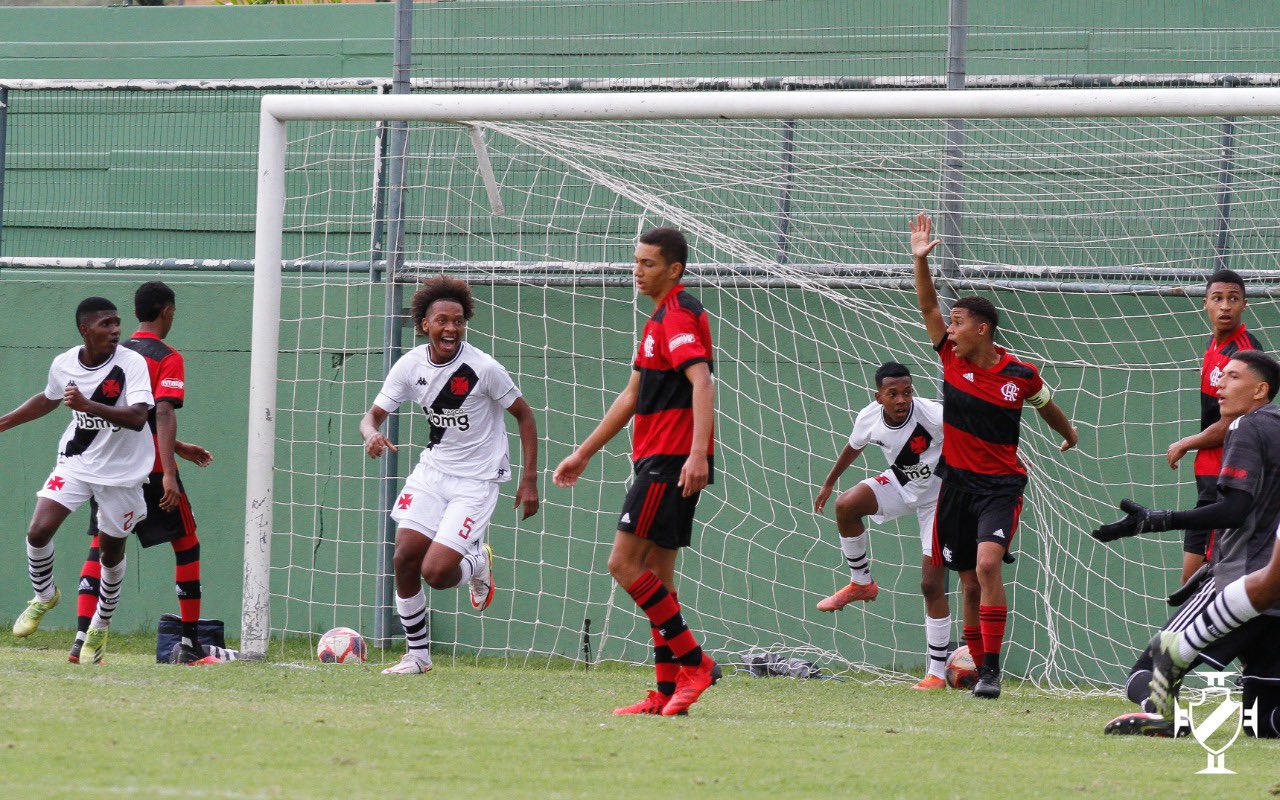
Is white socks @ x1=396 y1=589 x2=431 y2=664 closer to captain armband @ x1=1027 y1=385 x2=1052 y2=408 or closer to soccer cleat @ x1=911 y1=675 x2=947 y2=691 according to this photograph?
soccer cleat @ x1=911 y1=675 x2=947 y2=691

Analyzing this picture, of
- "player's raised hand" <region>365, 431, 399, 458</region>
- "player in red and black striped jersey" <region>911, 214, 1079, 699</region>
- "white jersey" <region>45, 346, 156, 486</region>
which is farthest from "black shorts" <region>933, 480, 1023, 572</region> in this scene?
"white jersey" <region>45, 346, 156, 486</region>

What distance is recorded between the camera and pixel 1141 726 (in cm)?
547

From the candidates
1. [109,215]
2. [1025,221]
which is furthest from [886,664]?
[109,215]

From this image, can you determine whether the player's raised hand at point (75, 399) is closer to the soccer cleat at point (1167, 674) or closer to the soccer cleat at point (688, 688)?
the soccer cleat at point (688, 688)

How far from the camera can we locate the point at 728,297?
8.76m

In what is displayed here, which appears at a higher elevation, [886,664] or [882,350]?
[882,350]

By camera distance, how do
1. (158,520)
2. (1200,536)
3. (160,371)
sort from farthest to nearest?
→ (158,520)
(160,371)
(1200,536)

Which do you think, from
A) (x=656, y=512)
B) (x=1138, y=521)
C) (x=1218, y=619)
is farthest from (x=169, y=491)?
(x=1218, y=619)

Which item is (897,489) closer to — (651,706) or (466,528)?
(466,528)

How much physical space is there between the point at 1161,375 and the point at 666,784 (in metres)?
5.20

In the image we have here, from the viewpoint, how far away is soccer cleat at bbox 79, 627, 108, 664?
7.48 metres

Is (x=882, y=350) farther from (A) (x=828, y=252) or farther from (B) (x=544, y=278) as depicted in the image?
(B) (x=544, y=278)

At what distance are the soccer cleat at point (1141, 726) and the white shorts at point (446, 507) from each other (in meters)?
3.20

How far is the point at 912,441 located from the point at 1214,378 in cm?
158
